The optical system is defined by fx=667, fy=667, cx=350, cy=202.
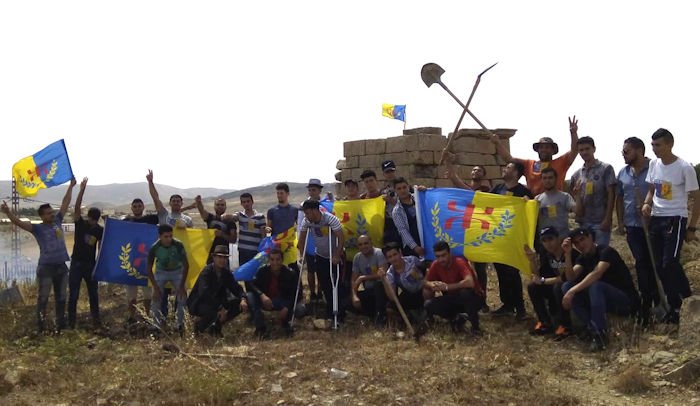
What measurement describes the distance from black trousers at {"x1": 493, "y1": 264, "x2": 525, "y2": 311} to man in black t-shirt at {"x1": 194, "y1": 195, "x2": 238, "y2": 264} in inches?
143

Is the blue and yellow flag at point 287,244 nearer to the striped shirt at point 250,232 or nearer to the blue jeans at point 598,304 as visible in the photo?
the striped shirt at point 250,232

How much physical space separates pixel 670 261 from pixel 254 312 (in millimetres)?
4484

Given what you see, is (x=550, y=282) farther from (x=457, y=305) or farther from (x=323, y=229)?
(x=323, y=229)

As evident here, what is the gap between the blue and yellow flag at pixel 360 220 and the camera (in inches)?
341

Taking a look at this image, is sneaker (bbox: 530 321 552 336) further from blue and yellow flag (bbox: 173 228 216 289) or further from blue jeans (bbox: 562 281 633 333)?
blue and yellow flag (bbox: 173 228 216 289)

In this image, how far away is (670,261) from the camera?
6449mm

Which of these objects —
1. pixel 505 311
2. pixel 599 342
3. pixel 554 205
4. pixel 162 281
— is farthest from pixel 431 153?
pixel 599 342

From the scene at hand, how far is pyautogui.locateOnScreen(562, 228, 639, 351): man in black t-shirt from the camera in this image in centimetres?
637

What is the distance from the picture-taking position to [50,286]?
831 centimetres

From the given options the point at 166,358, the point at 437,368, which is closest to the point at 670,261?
the point at 437,368

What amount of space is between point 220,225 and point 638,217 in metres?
5.29

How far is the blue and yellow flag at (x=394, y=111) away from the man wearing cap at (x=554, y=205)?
8333 mm

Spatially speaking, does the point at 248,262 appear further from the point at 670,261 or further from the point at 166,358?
the point at 670,261

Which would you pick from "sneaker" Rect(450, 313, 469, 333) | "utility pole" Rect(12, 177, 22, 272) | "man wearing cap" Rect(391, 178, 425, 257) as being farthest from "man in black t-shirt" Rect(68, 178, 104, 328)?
"sneaker" Rect(450, 313, 469, 333)
